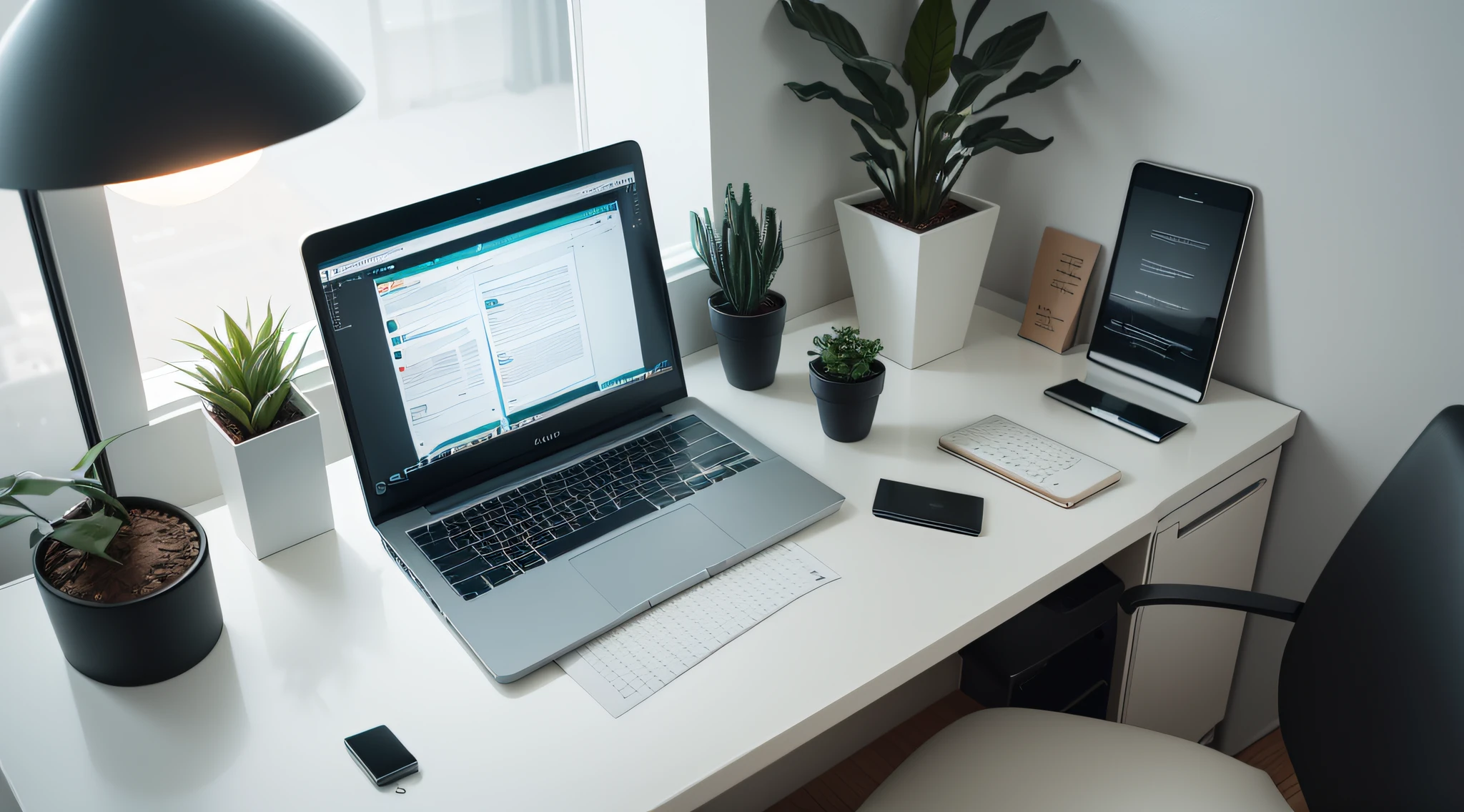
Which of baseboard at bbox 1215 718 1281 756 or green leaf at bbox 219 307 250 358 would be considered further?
baseboard at bbox 1215 718 1281 756

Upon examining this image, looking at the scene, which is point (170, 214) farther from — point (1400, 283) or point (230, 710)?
point (1400, 283)

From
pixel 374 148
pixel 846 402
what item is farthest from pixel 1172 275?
pixel 374 148

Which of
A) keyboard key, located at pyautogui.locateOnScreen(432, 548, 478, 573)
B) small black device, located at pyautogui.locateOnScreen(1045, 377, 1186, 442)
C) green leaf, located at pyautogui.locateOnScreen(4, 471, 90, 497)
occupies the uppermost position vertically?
green leaf, located at pyautogui.locateOnScreen(4, 471, 90, 497)

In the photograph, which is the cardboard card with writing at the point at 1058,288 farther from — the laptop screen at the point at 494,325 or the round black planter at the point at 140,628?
the round black planter at the point at 140,628

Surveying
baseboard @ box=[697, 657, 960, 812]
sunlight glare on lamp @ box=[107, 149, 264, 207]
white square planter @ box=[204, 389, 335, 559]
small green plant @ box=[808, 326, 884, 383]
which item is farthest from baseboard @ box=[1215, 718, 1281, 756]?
sunlight glare on lamp @ box=[107, 149, 264, 207]

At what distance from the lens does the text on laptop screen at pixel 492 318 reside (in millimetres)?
1161

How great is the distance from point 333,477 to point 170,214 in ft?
1.82

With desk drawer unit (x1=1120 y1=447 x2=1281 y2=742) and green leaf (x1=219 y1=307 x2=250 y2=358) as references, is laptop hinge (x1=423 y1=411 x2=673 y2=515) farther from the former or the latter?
desk drawer unit (x1=1120 y1=447 x2=1281 y2=742)

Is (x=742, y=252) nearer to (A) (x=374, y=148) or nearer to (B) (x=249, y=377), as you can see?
(B) (x=249, y=377)

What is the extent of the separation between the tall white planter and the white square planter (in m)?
0.83

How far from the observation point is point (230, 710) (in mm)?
1003

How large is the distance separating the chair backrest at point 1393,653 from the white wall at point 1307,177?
36 centimetres

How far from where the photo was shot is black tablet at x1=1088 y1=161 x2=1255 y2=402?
4.66 ft

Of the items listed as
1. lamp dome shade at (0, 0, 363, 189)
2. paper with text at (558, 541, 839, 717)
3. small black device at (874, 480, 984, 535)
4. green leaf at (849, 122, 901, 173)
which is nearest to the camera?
lamp dome shade at (0, 0, 363, 189)
